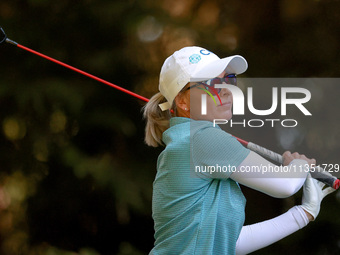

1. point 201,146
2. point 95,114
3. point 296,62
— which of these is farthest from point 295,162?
point 95,114

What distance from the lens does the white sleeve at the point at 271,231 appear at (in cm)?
124

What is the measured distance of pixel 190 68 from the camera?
1.27 m

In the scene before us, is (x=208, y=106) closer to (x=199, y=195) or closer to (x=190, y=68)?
(x=190, y=68)

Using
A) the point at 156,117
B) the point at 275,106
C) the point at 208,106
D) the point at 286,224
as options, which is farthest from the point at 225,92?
the point at 275,106

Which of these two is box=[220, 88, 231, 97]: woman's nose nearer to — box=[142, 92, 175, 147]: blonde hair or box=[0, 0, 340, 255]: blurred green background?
box=[142, 92, 175, 147]: blonde hair

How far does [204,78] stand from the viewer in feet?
4.13

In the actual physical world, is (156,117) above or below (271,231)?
above

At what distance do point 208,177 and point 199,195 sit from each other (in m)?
0.04

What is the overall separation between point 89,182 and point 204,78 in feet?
3.72

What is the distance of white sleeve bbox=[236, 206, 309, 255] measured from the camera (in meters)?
1.24

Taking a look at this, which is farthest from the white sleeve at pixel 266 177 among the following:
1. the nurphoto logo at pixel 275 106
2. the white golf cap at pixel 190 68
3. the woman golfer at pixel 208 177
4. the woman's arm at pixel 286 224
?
the nurphoto logo at pixel 275 106

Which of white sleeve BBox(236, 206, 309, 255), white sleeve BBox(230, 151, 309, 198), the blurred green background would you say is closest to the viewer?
white sleeve BBox(230, 151, 309, 198)

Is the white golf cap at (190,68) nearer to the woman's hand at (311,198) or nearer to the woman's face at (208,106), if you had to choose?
the woman's face at (208,106)

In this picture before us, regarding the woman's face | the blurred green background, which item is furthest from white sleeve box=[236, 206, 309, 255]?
the blurred green background
